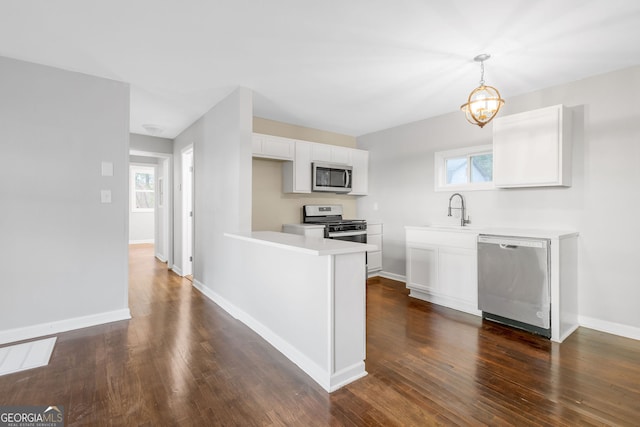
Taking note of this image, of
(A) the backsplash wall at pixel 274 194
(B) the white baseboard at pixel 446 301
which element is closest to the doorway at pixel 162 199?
(A) the backsplash wall at pixel 274 194

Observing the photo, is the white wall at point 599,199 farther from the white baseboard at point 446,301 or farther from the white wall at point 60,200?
the white wall at point 60,200

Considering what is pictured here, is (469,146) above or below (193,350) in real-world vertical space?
above

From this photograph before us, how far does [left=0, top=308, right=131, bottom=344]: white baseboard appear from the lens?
103 inches

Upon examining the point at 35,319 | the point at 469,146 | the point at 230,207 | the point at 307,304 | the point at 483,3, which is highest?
the point at 483,3

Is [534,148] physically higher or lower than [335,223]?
higher

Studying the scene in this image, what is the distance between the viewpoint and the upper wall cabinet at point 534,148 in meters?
2.95

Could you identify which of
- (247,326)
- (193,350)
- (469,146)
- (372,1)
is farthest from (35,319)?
(469,146)

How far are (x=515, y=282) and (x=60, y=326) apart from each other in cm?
436

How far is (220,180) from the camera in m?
3.63

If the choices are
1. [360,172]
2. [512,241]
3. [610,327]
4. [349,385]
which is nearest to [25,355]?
[349,385]

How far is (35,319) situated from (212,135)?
102 inches

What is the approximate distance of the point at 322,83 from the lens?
315cm

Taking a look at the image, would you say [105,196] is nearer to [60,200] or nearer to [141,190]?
[60,200]

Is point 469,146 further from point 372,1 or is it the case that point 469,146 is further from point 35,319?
point 35,319
